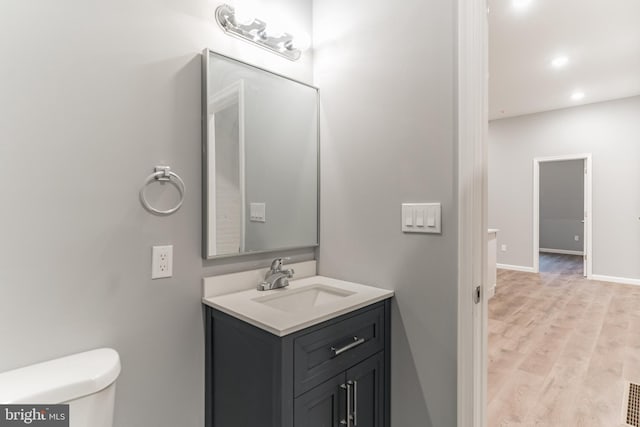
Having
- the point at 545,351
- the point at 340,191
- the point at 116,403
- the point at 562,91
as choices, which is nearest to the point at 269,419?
the point at 116,403

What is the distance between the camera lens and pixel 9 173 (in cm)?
94

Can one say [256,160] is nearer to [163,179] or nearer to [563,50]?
[163,179]

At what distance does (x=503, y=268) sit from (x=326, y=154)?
221 inches

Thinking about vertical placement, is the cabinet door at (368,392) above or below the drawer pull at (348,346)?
below

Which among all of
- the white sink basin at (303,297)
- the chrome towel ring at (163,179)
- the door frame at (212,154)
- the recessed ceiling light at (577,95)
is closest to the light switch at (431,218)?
the white sink basin at (303,297)

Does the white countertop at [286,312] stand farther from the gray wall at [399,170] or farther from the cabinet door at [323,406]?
the cabinet door at [323,406]

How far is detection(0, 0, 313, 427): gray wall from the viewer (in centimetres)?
97

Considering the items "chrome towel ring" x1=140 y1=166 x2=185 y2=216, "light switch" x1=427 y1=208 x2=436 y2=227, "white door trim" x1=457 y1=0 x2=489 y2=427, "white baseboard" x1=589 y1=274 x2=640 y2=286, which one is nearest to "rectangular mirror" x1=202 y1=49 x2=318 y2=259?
"chrome towel ring" x1=140 y1=166 x2=185 y2=216

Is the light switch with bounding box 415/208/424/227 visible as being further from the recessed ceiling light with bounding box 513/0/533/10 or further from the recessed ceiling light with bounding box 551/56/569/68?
the recessed ceiling light with bounding box 551/56/569/68

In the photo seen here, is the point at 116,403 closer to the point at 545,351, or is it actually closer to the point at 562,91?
the point at 545,351

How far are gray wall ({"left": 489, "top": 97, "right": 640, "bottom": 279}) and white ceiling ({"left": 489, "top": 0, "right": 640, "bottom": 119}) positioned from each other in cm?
36

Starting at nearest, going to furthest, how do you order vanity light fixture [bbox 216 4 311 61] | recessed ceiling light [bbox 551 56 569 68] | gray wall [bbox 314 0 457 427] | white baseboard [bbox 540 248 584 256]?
gray wall [bbox 314 0 457 427], vanity light fixture [bbox 216 4 311 61], recessed ceiling light [bbox 551 56 569 68], white baseboard [bbox 540 248 584 256]

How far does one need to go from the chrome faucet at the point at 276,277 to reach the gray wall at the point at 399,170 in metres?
0.28

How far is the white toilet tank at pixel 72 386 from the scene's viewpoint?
85 centimetres
